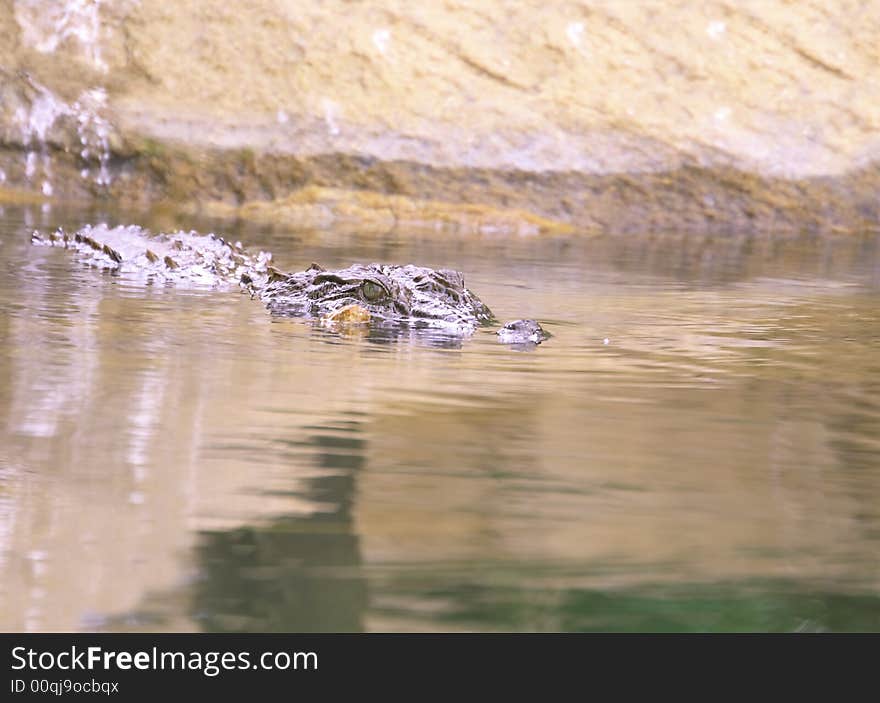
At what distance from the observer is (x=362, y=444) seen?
13.0 ft

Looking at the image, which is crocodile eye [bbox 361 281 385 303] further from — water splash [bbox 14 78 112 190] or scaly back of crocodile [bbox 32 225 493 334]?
water splash [bbox 14 78 112 190]

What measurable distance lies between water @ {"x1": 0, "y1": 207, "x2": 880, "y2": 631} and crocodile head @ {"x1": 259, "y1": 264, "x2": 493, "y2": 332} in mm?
333

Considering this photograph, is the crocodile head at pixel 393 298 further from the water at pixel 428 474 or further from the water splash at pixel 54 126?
the water splash at pixel 54 126

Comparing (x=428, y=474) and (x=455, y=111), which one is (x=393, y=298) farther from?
(x=455, y=111)

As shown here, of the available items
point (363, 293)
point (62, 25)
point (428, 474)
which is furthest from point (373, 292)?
point (62, 25)

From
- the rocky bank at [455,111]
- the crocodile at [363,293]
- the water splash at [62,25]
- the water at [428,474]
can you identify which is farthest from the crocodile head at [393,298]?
the water splash at [62,25]

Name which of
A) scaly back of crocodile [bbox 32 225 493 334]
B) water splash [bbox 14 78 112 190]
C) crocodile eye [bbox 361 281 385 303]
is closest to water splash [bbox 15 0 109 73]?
water splash [bbox 14 78 112 190]

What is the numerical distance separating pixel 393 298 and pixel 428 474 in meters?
3.26

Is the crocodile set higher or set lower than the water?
higher

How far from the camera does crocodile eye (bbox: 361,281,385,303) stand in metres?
6.84

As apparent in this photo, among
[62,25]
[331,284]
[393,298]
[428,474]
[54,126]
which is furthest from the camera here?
[62,25]

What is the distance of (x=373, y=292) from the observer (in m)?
6.86
